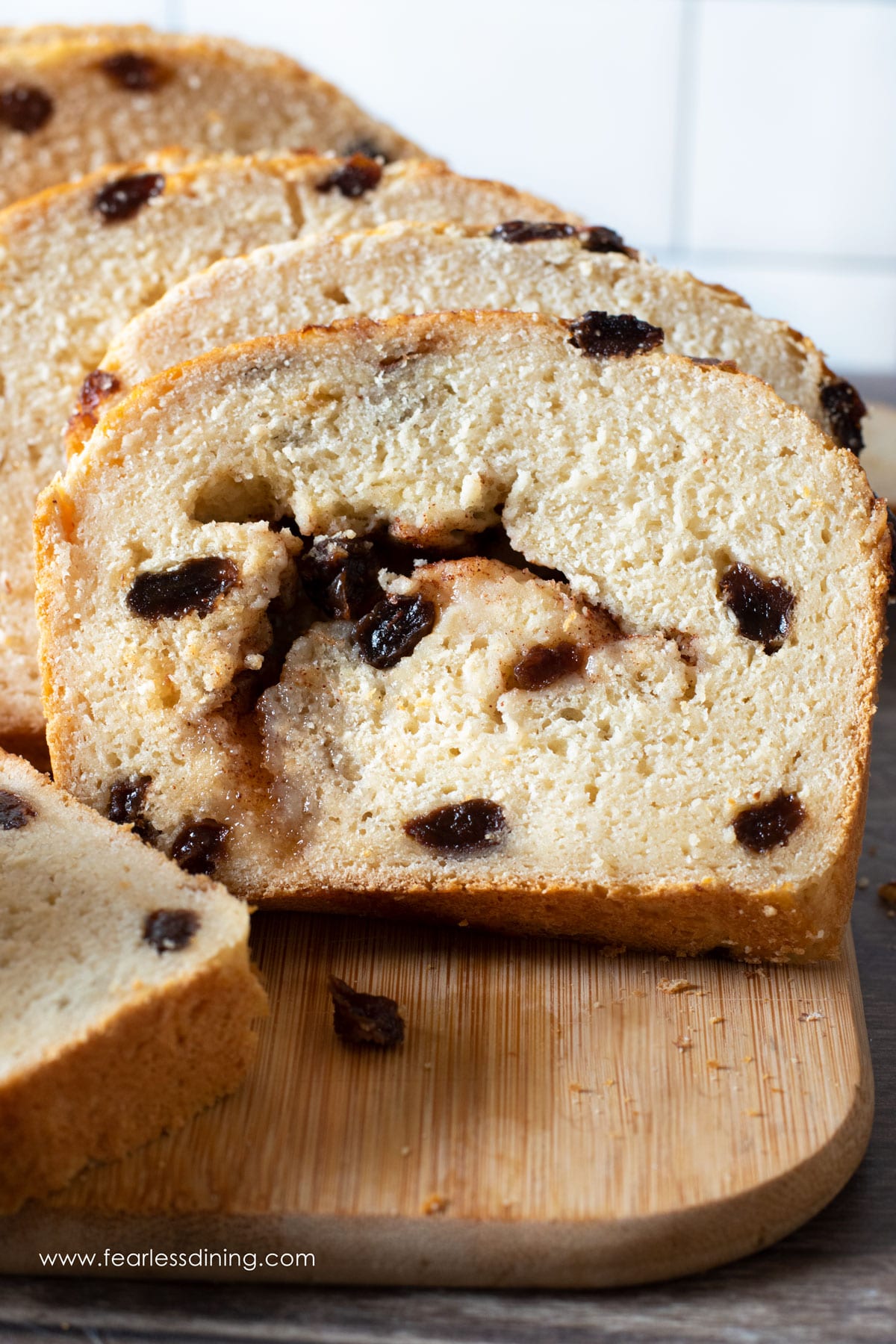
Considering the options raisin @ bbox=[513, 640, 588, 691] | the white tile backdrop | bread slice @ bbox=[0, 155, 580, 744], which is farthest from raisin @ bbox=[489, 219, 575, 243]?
the white tile backdrop

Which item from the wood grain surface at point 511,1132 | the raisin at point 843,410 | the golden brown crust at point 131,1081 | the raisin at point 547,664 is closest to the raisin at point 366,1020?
the wood grain surface at point 511,1132

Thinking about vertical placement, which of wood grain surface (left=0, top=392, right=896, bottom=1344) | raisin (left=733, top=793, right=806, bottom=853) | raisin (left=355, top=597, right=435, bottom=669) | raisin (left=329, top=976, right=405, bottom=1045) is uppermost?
raisin (left=355, top=597, right=435, bottom=669)

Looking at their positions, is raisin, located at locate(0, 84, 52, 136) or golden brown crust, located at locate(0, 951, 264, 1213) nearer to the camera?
golden brown crust, located at locate(0, 951, 264, 1213)

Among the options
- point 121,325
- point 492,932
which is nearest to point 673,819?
point 492,932

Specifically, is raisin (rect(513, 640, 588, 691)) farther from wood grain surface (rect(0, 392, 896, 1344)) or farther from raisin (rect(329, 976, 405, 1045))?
wood grain surface (rect(0, 392, 896, 1344))

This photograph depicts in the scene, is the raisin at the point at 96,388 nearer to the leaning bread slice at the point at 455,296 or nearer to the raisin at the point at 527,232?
the leaning bread slice at the point at 455,296

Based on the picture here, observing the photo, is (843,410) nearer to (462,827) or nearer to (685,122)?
(462,827)
